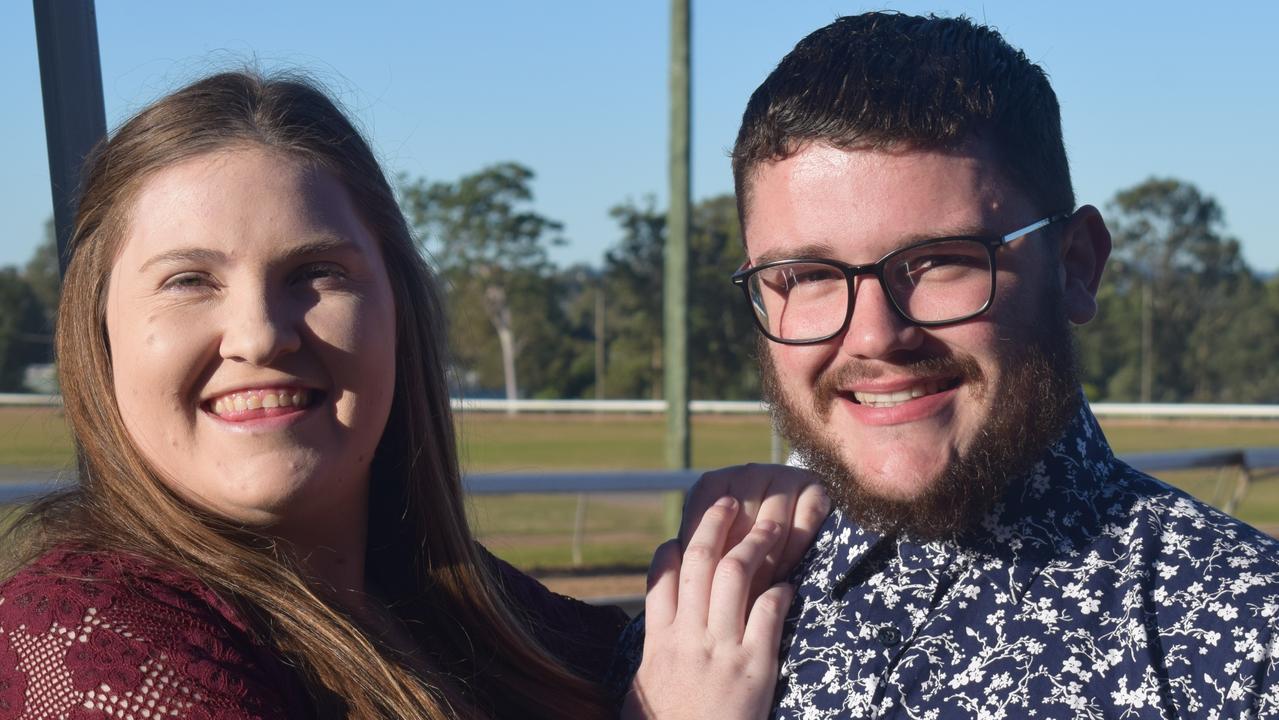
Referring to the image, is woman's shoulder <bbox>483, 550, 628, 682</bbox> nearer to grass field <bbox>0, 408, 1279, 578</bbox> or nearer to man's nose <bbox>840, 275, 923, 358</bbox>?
grass field <bbox>0, 408, 1279, 578</bbox>

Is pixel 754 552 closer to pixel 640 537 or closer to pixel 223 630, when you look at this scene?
pixel 223 630

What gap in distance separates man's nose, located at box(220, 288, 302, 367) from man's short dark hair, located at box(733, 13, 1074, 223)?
78 cm

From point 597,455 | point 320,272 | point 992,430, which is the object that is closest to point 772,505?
point 992,430

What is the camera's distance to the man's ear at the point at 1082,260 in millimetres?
1979

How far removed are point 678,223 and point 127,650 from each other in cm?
835

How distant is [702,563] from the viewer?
2.03m

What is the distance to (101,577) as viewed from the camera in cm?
164

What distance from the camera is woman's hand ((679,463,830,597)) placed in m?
2.16

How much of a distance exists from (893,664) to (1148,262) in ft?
178

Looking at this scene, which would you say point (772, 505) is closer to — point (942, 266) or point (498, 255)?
point (942, 266)

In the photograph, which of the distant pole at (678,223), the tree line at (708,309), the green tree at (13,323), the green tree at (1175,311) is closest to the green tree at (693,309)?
the tree line at (708,309)

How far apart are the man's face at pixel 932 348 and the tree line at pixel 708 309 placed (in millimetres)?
43952

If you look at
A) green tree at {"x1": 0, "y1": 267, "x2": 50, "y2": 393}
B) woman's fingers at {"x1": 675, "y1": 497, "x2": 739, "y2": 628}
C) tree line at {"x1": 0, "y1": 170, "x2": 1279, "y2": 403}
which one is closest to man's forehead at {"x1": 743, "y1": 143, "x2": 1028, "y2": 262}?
woman's fingers at {"x1": 675, "y1": 497, "x2": 739, "y2": 628}

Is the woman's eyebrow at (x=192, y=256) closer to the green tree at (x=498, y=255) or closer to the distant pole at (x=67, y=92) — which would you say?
the distant pole at (x=67, y=92)
